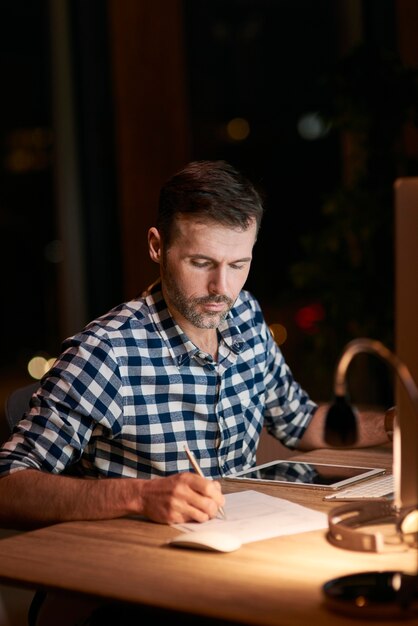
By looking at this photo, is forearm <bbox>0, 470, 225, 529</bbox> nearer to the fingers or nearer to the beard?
the fingers

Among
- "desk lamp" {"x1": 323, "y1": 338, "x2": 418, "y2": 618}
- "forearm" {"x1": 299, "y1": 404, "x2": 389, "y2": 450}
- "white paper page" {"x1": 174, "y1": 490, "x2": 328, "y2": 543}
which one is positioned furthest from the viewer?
"forearm" {"x1": 299, "y1": 404, "x2": 389, "y2": 450}

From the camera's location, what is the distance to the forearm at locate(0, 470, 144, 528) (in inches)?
74.7

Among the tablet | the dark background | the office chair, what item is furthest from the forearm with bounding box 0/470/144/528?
the dark background

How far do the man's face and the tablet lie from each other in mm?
338

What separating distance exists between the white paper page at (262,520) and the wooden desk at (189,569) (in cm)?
3

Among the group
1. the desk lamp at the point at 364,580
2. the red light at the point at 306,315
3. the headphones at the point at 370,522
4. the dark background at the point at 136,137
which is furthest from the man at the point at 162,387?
the red light at the point at 306,315

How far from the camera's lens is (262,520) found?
6.09 feet

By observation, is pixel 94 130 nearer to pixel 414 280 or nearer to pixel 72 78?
Answer: pixel 72 78

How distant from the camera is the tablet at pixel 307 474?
2145 millimetres

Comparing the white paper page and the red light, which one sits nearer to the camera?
the white paper page

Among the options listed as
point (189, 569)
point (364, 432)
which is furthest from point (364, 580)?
point (364, 432)

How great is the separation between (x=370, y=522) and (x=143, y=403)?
2.05 feet

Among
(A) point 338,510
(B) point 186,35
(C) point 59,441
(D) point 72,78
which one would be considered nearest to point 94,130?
(D) point 72,78

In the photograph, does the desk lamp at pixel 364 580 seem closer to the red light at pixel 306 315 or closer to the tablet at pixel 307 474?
the tablet at pixel 307 474
